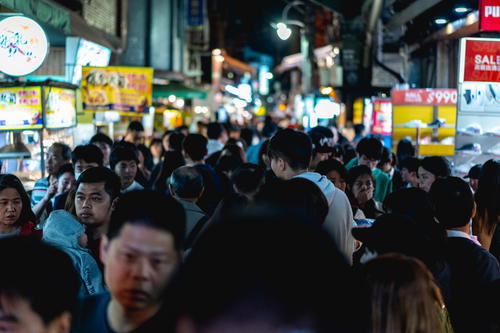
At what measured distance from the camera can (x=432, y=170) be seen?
7.68 meters

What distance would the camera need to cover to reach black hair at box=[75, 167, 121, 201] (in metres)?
5.07

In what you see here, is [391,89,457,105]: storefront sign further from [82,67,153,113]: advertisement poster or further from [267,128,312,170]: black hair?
[267,128,312,170]: black hair

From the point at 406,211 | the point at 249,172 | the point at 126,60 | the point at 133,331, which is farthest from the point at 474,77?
the point at 126,60

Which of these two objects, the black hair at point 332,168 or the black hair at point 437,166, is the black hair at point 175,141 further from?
the black hair at point 437,166

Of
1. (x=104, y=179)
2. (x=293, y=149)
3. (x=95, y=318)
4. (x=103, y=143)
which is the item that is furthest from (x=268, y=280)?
(x=103, y=143)

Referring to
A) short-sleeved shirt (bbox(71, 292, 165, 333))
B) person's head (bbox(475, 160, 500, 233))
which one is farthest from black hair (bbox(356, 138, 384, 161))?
short-sleeved shirt (bbox(71, 292, 165, 333))

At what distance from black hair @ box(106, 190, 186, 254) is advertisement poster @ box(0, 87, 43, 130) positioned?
7312 mm

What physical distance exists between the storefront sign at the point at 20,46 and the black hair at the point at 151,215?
22.6 feet

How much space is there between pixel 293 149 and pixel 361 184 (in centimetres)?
208

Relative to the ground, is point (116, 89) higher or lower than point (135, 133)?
higher

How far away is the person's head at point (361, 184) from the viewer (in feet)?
23.0

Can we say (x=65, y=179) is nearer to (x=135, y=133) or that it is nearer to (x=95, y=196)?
(x=95, y=196)

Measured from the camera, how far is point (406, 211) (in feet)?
15.2

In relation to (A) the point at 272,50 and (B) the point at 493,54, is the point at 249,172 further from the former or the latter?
(A) the point at 272,50
